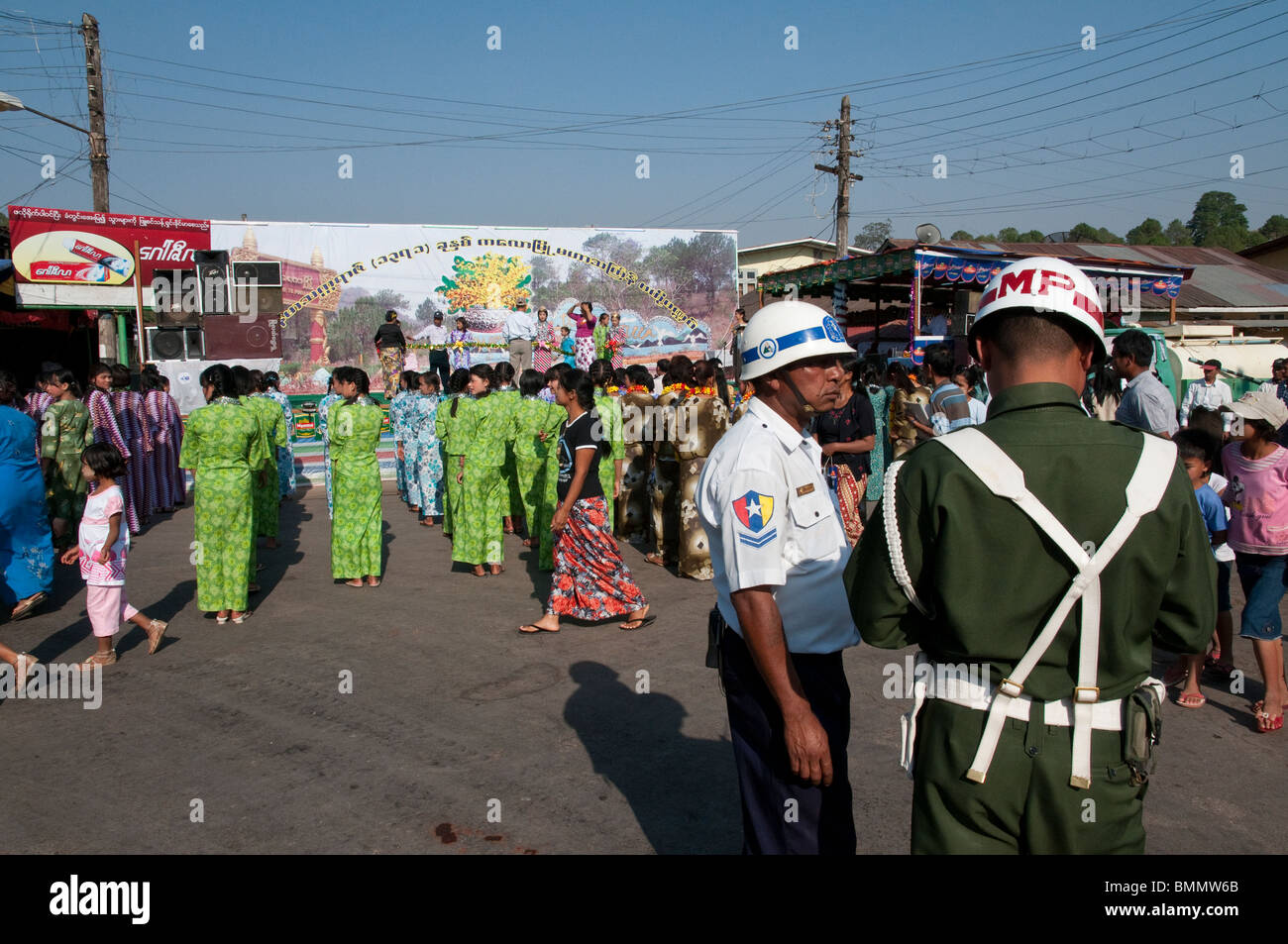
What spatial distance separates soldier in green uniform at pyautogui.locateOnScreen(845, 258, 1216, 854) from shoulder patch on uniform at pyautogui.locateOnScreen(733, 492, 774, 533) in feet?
1.24

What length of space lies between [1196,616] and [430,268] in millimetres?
20820

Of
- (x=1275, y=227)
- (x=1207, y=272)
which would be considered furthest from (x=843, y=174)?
(x=1275, y=227)

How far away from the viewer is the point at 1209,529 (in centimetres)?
491

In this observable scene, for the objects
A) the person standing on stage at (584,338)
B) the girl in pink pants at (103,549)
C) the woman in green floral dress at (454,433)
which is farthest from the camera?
the person standing on stage at (584,338)

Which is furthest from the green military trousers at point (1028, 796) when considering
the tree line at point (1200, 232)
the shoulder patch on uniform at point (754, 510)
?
the tree line at point (1200, 232)

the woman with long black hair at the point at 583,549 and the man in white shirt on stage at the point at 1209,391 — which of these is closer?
the woman with long black hair at the point at 583,549

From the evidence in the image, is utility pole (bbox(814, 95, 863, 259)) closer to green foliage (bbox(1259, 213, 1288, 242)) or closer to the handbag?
the handbag

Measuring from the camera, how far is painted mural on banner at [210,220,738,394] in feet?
65.5

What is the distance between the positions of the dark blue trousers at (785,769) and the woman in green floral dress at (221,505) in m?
5.53

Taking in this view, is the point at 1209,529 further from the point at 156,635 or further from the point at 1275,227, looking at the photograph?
the point at 1275,227

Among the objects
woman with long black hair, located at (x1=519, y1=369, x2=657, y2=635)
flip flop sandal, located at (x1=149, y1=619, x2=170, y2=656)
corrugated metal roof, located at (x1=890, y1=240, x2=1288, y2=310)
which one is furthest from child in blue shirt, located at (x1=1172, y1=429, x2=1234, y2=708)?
corrugated metal roof, located at (x1=890, y1=240, x2=1288, y2=310)

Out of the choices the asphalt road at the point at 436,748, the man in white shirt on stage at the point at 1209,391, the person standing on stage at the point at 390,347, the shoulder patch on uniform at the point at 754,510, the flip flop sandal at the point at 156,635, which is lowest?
the asphalt road at the point at 436,748

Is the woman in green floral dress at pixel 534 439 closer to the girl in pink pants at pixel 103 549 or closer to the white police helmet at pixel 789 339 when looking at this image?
the girl in pink pants at pixel 103 549

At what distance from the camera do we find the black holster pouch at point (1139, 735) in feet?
5.88
